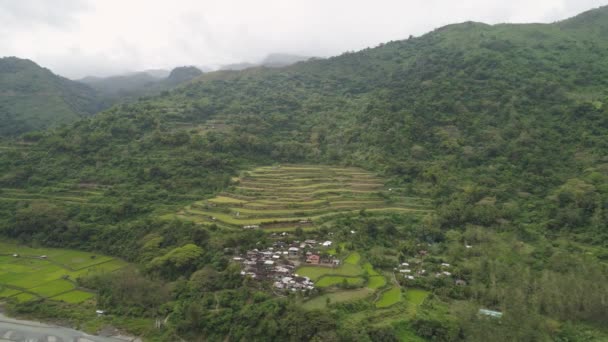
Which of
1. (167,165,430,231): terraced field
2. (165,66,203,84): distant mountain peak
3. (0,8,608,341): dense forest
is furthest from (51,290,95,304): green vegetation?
(165,66,203,84): distant mountain peak

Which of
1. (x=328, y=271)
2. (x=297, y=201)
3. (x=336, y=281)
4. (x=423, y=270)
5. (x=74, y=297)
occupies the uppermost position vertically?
(x=297, y=201)

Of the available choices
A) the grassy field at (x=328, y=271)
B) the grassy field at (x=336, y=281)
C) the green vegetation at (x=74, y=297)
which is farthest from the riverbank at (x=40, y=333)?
the grassy field at (x=336, y=281)

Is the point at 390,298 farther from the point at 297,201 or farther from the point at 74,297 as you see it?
the point at 74,297

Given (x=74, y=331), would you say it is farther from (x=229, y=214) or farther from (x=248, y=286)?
(x=229, y=214)

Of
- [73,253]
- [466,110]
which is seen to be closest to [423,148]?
[466,110]

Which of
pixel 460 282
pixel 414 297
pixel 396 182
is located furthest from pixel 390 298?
pixel 396 182

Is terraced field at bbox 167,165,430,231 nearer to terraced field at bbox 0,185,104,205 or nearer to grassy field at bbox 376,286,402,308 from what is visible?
grassy field at bbox 376,286,402,308
